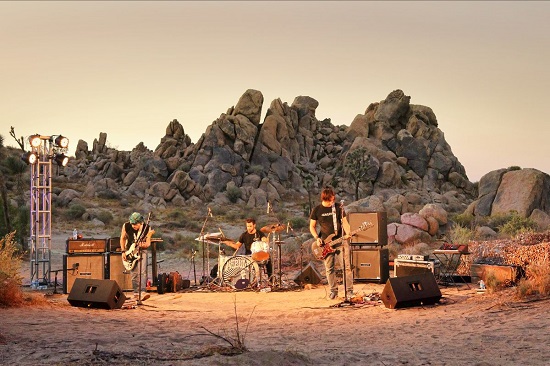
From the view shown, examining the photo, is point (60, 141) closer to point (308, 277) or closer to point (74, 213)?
point (308, 277)

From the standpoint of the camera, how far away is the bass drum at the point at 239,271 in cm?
1466

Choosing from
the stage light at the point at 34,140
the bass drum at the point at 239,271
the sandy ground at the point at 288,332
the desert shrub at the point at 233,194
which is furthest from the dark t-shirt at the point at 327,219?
the desert shrub at the point at 233,194

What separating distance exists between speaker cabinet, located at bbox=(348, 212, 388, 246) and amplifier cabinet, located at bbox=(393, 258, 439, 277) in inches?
36.1

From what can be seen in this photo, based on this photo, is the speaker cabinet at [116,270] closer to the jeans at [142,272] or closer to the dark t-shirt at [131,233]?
the jeans at [142,272]

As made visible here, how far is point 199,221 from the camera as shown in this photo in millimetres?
44000

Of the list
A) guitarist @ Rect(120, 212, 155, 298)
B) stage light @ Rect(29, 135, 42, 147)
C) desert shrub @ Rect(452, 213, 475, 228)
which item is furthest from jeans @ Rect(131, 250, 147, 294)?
desert shrub @ Rect(452, 213, 475, 228)

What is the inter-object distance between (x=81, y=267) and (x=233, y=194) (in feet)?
156

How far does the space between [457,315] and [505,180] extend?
2706cm

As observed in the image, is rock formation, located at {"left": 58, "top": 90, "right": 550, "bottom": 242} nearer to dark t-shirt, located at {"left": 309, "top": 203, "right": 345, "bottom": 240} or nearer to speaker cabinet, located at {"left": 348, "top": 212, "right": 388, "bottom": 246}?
speaker cabinet, located at {"left": 348, "top": 212, "right": 388, "bottom": 246}

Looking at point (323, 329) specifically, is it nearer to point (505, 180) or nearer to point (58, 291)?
point (58, 291)

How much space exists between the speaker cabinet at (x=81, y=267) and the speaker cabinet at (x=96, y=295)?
2374 mm

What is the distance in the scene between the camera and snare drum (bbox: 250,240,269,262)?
14141 mm

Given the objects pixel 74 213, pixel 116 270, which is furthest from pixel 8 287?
pixel 74 213

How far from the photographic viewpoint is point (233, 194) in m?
61.8
